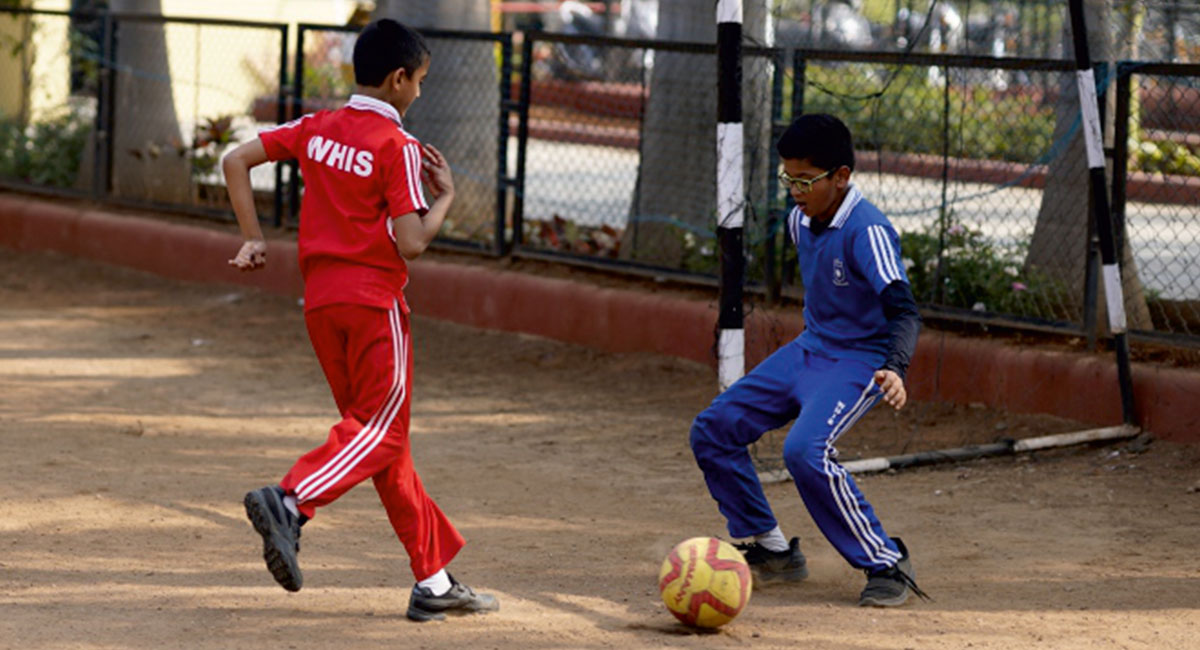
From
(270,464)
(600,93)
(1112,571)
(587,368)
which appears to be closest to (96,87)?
(600,93)

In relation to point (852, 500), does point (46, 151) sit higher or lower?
higher

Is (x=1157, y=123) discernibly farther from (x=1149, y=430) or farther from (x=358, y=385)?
(x=358, y=385)

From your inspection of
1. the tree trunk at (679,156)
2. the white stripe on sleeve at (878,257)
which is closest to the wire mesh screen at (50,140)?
the tree trunk at (679,156)

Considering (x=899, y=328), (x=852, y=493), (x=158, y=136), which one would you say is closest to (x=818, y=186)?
(x=899, y=328)

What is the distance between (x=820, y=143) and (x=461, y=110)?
6.93 metres

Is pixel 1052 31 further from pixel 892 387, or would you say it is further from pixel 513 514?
pixel 892 387

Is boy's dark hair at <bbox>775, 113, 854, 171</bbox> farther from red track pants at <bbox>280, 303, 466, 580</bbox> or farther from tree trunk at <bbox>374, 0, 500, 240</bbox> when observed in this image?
tree trunk at <bbox>374, 0, 500, 240</bbox>

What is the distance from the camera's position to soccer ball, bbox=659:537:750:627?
15.7ft

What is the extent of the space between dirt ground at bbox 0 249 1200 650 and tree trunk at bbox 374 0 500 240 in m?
1.64

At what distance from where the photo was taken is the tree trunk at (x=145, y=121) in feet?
43.5

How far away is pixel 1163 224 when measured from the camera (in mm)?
8516

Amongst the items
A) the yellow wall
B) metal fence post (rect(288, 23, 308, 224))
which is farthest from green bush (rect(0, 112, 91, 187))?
metal fence post (rect(288, 23, 308, 224))

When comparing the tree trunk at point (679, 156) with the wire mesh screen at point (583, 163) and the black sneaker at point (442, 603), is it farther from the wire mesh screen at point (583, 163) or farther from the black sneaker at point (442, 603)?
the black sneaker at point (442, 603)

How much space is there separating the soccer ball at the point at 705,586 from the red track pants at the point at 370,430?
2.23 feet
